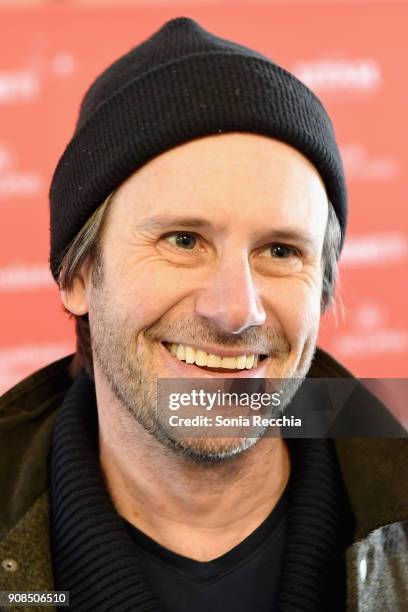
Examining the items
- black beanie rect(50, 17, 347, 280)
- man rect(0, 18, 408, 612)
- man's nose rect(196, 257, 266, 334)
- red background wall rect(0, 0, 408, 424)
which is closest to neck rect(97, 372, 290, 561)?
man rect(0, 18, 408, 612)

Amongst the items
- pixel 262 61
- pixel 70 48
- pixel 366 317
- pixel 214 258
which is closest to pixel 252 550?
pixel 214 258

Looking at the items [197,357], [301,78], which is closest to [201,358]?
[197,357]

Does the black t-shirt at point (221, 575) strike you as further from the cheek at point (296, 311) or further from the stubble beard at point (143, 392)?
the cheek at point (296, 311)

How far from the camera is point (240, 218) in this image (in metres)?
1.15

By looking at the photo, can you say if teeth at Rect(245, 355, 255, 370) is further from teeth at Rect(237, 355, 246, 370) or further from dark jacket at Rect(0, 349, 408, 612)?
dark jacket at Rect(0, 349, 408, 612)

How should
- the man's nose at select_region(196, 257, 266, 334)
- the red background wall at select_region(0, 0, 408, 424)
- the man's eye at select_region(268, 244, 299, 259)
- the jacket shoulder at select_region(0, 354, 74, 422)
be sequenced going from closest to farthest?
the man's nose at select_region(196, 257, 266, 334) < the man's eye at select_region(268, 244, 299, 259) < the jacket shoulder at select_region(0, 354, 74, 422) < the red background wall at select_region(0, 0, 408, 424)

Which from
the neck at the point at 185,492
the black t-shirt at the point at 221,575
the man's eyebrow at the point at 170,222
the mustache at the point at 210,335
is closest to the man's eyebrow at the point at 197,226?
the man's eyebrow at the point at 170,222

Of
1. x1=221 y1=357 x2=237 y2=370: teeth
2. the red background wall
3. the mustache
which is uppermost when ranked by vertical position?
the red background wall

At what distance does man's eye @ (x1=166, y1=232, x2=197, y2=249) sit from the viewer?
120cm

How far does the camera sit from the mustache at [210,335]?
117 cm

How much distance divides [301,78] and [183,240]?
4.49ft

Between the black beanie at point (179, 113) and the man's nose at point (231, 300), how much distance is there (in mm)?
194

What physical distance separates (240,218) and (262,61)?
0.26 meters

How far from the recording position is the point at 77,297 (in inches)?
54.0
